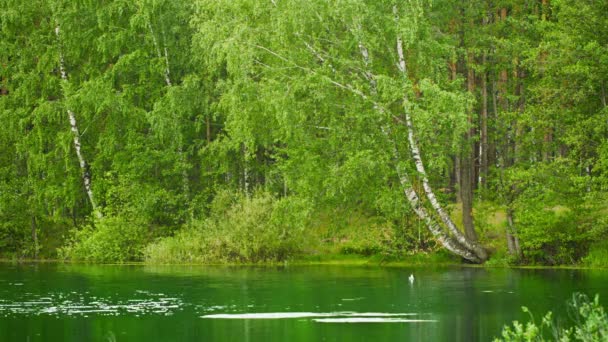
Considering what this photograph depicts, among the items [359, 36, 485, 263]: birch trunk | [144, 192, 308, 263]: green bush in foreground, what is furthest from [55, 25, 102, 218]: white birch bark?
[359, 36, 485, 263]: birch trunk

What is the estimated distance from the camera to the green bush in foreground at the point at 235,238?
137ft

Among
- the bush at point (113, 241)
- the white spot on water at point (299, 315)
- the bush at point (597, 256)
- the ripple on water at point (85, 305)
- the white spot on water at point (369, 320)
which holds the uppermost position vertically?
the bush at point (113, 241)

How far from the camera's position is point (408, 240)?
3988 centimetres

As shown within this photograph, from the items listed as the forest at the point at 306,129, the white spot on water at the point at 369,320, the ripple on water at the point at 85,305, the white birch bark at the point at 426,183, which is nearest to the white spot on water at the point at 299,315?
the white spot on water at the point at 369,320

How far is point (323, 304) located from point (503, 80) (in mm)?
17383

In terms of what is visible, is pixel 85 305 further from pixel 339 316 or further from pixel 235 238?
pixel 235 238

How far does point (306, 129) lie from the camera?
38.5m

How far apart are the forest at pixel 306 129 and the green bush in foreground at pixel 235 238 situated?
0.09 metres

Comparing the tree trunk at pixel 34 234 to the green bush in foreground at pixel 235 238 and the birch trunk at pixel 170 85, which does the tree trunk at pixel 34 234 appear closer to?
the green bush in foreground at pixel 235 238

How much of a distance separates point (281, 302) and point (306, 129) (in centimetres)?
1345

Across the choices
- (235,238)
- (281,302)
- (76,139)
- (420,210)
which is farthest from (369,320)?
(76,139)

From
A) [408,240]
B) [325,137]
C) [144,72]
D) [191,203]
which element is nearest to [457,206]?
[408,240]

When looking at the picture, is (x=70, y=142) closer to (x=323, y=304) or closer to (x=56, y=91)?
(x=56, y=91)

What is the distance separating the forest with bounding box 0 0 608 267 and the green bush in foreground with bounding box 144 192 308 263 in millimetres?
88
